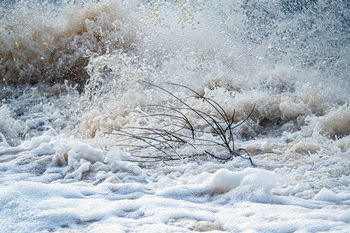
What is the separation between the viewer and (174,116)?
3.23m

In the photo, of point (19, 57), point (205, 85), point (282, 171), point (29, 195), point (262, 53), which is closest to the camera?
point (29, 195)

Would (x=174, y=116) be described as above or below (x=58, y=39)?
below

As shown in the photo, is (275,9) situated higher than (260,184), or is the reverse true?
(275,9)

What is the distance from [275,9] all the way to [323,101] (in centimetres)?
264

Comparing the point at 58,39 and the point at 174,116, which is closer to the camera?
the point at 174,116

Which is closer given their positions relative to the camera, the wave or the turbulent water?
the turbulent water

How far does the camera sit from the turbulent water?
5.61 ft

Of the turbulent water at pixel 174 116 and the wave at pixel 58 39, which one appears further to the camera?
the wave at pixel 58 39

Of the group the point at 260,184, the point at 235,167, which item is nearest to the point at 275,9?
the point at 235,167

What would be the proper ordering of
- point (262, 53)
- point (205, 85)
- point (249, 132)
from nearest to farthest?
point (249, 132) < point (205, 85) < point (262, 53)

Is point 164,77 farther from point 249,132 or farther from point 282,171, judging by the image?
point 282,171

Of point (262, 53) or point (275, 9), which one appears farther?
point (275, 9)

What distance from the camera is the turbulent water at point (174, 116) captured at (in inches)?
67.3

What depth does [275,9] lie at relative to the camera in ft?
19.2
